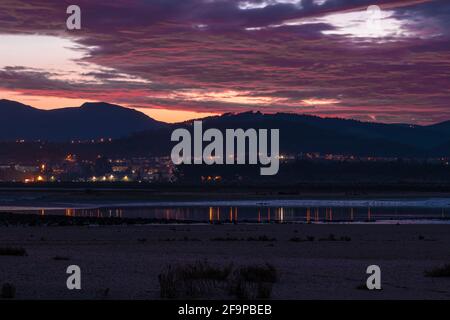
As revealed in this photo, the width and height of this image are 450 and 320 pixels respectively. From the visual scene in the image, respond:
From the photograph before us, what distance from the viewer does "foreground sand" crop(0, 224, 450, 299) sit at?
18250 millimetres

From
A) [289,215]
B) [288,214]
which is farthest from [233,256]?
[288,214]

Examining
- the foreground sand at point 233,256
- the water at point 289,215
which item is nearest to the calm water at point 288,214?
the water at point 289,215

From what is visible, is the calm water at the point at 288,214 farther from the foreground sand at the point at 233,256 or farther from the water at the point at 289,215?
the foreground sand at the point at 233,256

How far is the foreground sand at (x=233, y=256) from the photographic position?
59.9 ft

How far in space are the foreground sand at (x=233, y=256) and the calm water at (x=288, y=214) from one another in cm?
725

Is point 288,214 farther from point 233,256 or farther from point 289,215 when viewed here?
point 233,256

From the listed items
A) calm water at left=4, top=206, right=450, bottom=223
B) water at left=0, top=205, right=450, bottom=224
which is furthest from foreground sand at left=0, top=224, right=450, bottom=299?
calm water at left=4, top=206, right=450, bottom=223

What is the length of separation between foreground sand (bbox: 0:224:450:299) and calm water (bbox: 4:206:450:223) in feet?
23.8

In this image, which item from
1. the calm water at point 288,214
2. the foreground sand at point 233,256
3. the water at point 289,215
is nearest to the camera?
the foreground sand at point 233,256

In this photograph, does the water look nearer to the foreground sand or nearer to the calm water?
the calm water

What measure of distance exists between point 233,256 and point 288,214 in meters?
31.8

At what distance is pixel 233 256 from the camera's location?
2706cm
